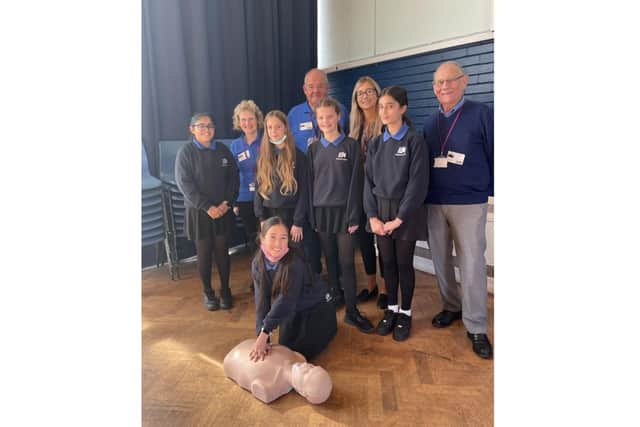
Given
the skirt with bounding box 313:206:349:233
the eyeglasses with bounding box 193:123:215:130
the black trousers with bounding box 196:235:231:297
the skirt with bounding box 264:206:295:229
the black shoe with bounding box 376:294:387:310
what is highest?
the eyeglasses with bounding box 193:123:215:130

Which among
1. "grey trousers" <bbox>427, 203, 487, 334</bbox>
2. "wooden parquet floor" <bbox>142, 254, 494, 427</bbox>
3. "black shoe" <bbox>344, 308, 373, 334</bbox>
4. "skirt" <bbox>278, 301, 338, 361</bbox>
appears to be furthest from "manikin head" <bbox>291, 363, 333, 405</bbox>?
"grey trousers" <bbox>427, 203, 487, 334</bbox>

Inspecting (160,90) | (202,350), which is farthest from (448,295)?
(160,90)

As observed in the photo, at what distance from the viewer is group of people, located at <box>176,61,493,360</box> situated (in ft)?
3.81

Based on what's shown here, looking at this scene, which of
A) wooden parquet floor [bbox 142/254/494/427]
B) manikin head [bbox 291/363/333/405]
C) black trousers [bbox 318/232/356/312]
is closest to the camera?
wooden parquet floor [bbox 142/254/494/427]

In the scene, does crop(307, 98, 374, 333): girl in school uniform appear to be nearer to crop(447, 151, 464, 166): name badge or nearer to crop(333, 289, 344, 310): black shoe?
crop(333, 289, 344, 310): black shoe

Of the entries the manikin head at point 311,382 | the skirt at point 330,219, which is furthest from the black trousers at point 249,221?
the manikin head at point 311,382

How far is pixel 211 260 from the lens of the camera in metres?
1.19

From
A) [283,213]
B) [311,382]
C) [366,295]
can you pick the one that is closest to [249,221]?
[283,213]

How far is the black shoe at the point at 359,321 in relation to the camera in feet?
4.66

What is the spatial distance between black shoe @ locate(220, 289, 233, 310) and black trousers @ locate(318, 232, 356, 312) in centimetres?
39

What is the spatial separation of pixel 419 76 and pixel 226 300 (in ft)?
3.26
